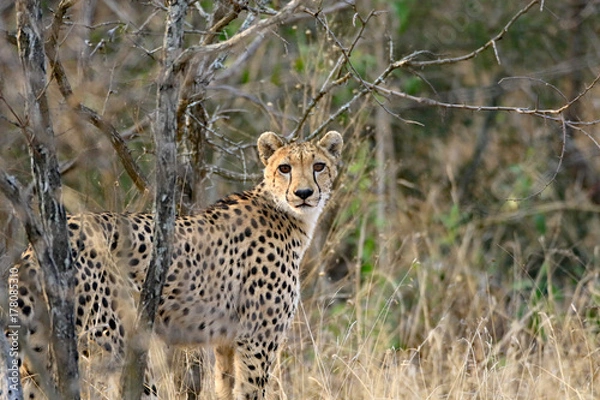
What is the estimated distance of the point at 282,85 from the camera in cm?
858

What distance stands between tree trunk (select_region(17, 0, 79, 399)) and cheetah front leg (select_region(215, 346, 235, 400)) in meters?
2.01

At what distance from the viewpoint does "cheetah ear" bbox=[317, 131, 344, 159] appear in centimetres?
557

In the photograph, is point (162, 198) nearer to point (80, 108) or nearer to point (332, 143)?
point (80, 108)

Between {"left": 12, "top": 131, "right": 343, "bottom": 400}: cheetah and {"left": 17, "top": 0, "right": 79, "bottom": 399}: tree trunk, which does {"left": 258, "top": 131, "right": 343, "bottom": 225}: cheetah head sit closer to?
{"left": 12, "top": 131, "right": 343, "bottom": 400}: cheetah

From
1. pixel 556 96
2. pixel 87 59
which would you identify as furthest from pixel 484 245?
pixel 87 59

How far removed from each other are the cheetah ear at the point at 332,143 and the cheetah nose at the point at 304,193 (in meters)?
0.44

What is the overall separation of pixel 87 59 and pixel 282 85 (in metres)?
3.81

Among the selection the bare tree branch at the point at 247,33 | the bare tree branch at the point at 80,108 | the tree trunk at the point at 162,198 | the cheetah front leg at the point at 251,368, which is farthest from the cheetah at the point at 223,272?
the bare tree branch at the point at 247,33

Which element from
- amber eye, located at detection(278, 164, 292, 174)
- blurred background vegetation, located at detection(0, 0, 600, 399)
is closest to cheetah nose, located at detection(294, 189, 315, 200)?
amber eye, located at detection(278, 164, 292, 174)

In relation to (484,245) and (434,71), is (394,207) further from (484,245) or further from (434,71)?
(434,71)

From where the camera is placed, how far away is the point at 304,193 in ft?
17.1

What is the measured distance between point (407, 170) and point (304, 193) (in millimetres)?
4788

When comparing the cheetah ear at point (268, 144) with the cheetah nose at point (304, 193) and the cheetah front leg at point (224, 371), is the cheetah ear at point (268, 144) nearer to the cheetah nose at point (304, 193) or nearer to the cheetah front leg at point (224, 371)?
the cheetah nose at point (304, 193)

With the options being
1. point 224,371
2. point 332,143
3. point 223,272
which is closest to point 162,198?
point 223,272
